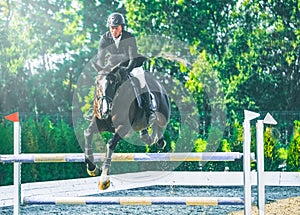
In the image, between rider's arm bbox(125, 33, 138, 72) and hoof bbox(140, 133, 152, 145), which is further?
hoof bbox(140, 133, 152, 145)

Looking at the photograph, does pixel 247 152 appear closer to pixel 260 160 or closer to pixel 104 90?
pixel 260 160

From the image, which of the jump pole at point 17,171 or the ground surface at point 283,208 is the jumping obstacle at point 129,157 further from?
the ground surface at point 283,208

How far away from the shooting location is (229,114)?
53.1 feet

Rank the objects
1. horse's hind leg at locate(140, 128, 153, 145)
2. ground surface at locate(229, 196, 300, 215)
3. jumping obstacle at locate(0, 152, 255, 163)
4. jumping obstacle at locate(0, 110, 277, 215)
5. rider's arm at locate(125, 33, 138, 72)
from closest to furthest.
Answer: rider's arm at locate(125, 33, 138, 72)
jumping obstacle at locate(0, 110, 277, 215)
jumping obstacle at locate(0, 152, 255, 163)
horse's hind leg at locate(140, 128, 153, 145)
ground surface at locate(229, 196, 300, 215)

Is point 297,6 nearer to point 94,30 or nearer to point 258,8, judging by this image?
point 258,8

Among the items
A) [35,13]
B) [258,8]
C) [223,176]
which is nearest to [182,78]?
[258,8]

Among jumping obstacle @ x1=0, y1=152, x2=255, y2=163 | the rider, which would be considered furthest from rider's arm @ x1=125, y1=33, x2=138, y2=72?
jumping obstacle @ x1=0, y1=152, x2=255, y2=163

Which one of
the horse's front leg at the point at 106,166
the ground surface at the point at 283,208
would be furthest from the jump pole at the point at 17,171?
the ground surface at the point at 283,208

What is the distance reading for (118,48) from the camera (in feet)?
15.5

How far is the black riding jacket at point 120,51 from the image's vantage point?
469cm

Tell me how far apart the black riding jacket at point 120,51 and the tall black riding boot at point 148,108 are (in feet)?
1.14

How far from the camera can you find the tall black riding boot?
5.08 meters

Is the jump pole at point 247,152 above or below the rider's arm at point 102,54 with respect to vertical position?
below

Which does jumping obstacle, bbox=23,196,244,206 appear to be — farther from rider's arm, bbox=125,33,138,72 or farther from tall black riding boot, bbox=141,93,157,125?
rider's arm, bbox=125,33,138,72
